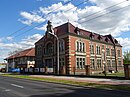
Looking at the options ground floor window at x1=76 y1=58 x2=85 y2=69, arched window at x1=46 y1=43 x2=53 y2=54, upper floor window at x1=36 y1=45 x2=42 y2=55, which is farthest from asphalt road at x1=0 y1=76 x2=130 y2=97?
upper floor window at x1=36 y1=45 x2=42 y2=55

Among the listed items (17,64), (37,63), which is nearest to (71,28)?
(37,63)

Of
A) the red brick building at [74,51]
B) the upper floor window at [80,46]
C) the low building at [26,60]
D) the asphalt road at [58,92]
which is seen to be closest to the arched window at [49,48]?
the red brick building at [74,51]

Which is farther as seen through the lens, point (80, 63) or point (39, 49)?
point (39, 49)

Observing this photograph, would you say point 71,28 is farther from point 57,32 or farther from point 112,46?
point 112,46

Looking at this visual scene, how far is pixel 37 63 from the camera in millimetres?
57062

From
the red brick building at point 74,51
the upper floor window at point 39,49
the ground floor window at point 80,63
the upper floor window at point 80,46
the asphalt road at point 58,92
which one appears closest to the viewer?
the asphalt road at point 58,92

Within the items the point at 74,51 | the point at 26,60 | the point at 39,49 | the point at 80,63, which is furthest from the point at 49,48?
the point at 26,60

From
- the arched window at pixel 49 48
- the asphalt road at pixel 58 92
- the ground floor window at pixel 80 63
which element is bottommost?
the asphalt road at pixel 58 92

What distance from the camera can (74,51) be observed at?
4684cm

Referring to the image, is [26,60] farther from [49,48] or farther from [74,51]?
[74,51]

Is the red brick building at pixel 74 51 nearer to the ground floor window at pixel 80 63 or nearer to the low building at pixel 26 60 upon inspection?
the ground floor window at pixel 80 63

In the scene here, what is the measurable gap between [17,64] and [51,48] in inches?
1232

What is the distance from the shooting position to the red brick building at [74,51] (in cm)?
4594

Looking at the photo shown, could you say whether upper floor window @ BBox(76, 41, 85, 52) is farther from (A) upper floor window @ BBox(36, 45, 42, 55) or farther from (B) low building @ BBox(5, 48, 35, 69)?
(B) low building @ BBox(5, 48, 35, 69)
